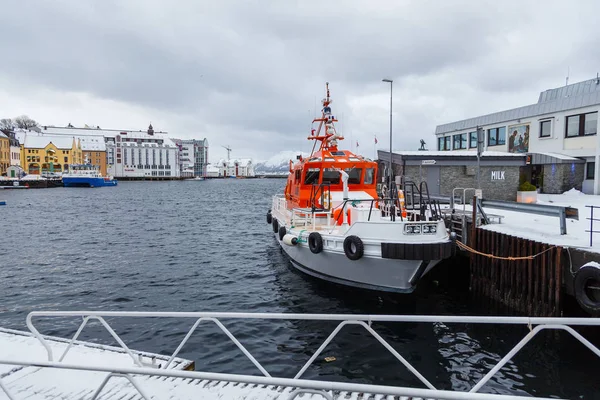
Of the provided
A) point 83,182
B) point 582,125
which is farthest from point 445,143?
point 83,182

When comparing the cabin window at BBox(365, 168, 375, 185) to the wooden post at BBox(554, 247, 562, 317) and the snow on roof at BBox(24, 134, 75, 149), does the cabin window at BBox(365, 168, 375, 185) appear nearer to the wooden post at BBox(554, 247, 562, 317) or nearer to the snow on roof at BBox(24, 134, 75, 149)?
the wooden post at BBox(554, 247, 562, 317)

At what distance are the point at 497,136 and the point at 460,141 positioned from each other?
4502mm

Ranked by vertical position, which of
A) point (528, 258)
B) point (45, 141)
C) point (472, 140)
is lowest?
point (528, 258)

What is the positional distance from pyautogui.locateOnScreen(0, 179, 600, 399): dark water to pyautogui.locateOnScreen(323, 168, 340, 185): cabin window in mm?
3600

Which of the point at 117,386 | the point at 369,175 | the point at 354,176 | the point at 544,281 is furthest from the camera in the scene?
the point at 369,175

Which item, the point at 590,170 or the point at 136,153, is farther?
the point at 136,153

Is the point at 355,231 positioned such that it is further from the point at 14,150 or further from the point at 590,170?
the point at 14,150

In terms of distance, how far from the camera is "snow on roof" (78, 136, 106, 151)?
129 m

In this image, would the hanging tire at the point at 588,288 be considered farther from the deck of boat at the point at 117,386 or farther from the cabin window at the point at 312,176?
the cabin window at the point at 312,176

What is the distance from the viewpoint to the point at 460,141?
37.1 m

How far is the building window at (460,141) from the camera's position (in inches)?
1432

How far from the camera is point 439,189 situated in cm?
2381

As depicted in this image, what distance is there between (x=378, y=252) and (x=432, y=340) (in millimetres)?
2397

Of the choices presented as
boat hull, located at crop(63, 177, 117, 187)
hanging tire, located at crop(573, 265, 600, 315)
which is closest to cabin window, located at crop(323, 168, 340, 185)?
hanging tire, located at crop(573, 265, 600, 315)
